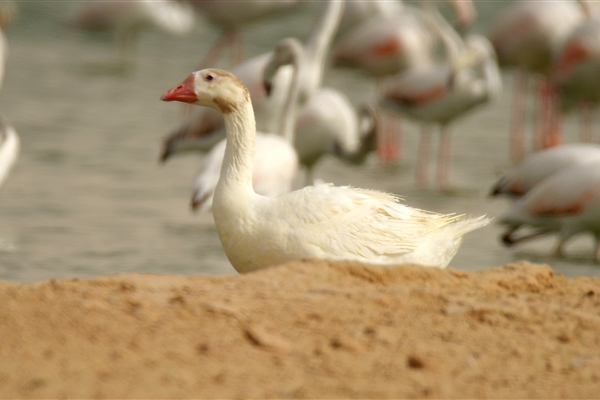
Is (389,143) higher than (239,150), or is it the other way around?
(239,150)

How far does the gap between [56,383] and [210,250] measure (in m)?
4.91

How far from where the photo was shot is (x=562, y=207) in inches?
303

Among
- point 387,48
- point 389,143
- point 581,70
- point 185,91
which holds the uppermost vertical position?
point 185,91

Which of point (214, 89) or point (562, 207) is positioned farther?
point (562, 207)

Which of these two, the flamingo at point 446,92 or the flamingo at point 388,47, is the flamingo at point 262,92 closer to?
the flamingo at point 446,92

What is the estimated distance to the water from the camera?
307 inches

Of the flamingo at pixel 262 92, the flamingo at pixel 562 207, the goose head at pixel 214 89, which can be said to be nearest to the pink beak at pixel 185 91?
the goose head at pixel 214 89

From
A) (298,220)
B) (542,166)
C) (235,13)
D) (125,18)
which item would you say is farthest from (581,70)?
(298,220)

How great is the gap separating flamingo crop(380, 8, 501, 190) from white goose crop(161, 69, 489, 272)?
6.09m

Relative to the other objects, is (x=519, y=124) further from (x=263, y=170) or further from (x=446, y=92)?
(x=263, y=170)

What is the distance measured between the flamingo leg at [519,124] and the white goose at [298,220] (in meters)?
7.44

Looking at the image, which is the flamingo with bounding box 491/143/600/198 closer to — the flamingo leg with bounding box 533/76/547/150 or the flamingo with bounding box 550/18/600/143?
the flamingo with bounding box 550/18/600/143

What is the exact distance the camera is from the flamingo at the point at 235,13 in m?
13.2

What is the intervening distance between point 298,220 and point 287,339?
45.1 inches
